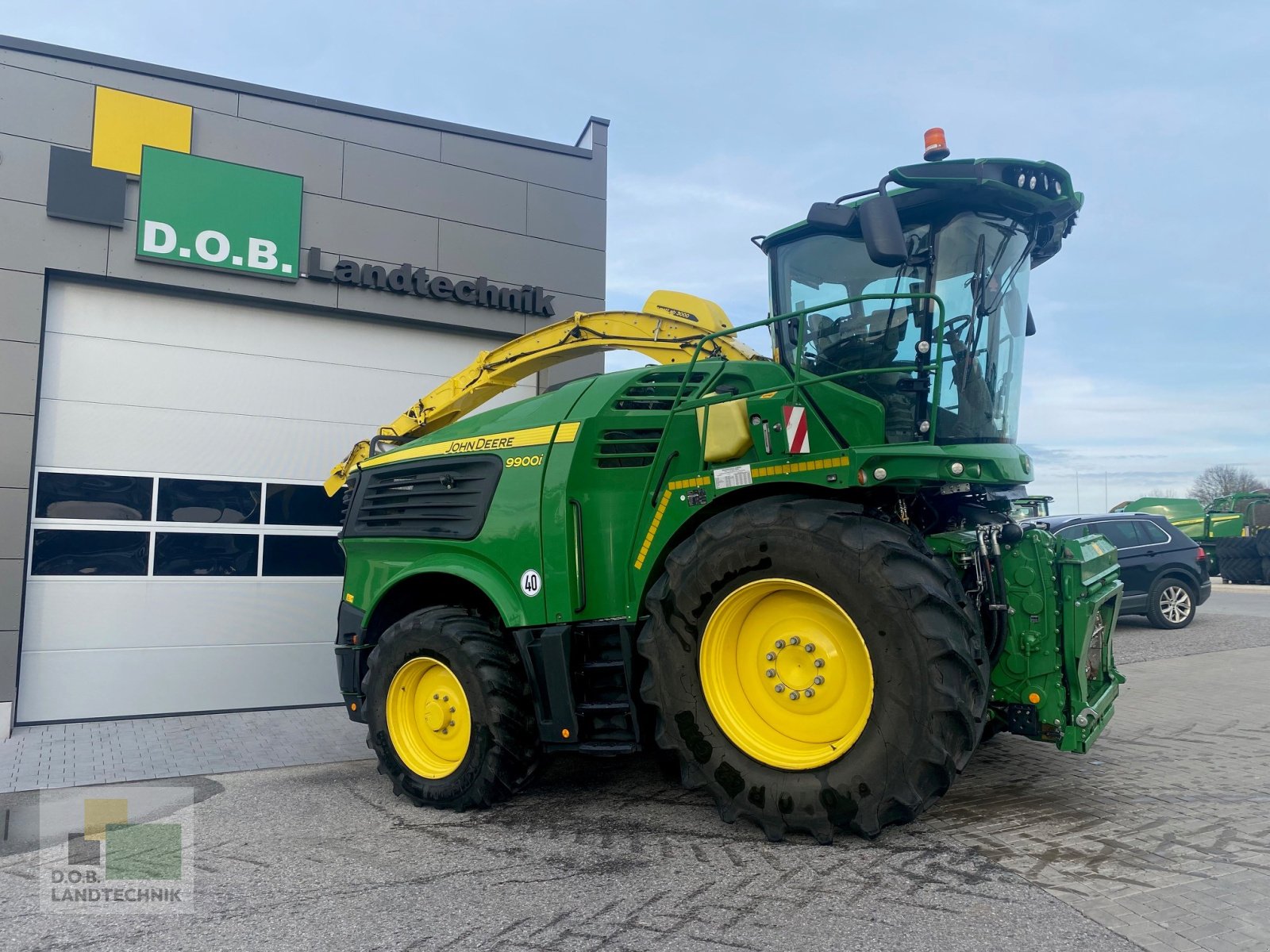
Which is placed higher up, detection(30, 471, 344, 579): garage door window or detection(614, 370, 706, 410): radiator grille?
detection(614, 370, 706, 410): radiator grille

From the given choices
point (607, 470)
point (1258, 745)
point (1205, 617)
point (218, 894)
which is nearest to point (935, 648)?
point (607, 470)

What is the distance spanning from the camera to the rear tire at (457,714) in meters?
4.71

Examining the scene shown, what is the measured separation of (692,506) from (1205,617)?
1264 centimetres

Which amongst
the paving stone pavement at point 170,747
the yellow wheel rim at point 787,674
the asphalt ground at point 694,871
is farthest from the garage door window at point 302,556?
the yellow wheel rim at point 787,674

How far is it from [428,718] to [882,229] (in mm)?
3553

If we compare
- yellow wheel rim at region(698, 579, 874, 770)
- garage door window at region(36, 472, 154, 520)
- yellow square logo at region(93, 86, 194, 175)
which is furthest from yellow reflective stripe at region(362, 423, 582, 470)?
yellow square logo at region(93, 86, 194, 175)

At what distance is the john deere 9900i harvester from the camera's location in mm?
3791

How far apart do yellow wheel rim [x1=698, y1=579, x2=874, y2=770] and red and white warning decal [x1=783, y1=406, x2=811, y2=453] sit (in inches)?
25.4

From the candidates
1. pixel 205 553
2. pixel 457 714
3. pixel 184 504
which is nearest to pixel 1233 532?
pixel 457 714

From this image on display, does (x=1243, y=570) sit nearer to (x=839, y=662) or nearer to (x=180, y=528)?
(x=839, y=662)

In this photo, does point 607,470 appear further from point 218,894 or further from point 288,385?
point 288,385

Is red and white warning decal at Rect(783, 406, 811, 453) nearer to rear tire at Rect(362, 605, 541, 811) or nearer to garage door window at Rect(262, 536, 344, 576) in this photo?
rear tire at Rect(362, 605, 541, 811)

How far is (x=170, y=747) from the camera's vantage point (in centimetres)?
Result: 696

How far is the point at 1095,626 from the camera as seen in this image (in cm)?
455
